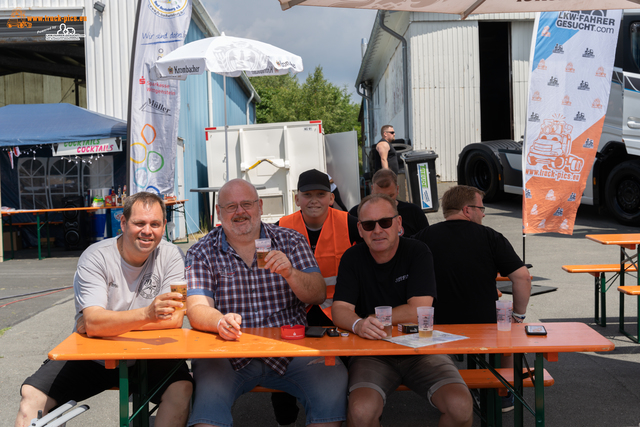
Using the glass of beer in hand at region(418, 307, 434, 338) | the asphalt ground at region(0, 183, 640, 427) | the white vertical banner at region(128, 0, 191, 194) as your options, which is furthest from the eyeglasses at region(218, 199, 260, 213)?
the white vertical banner at region(128, 0, 191, 194)

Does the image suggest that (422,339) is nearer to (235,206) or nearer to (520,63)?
(235,206)

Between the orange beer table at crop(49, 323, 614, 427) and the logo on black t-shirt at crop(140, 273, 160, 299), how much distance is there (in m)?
0.25

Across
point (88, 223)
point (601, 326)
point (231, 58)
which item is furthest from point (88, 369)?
point (88, 223)

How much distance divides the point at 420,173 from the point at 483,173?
7.08 ft

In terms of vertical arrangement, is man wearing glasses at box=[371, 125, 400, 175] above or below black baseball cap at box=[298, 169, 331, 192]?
above

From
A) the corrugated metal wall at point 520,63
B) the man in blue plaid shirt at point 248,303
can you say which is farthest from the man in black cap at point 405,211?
the corrugated metal wall at point 520,63

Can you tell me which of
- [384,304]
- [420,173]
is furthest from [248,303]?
[420,173]

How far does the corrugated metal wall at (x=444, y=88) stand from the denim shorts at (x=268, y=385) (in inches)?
505

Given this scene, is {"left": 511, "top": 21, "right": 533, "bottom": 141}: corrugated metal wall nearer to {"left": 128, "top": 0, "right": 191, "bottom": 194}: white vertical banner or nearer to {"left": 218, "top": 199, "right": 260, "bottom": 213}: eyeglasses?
{"left": 128, "top": 0, "right": 191, "bottom": 194}: white vertical banner

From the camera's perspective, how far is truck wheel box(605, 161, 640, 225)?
30.6ft

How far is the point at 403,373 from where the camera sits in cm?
299

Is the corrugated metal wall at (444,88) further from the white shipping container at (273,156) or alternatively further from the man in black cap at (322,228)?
the man in black cap at (322,228)

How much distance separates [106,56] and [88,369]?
1141cm

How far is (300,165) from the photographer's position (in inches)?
491
